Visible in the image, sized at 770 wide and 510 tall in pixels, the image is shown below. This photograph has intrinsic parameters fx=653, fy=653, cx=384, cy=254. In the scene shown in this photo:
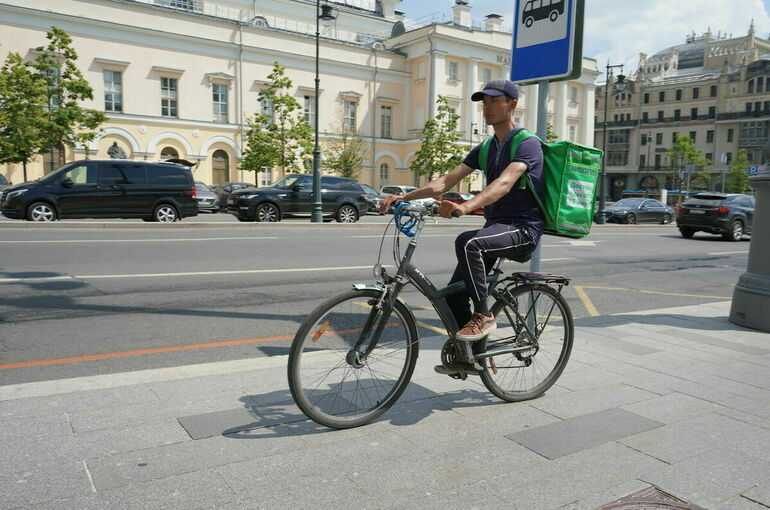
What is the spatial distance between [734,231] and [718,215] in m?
0.71

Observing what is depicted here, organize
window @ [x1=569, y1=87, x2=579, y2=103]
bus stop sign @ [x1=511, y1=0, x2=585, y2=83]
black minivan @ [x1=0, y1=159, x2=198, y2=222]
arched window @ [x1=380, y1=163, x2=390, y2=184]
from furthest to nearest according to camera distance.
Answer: window @ [x1=569, y1=87, x2=579, y2=103] < arched window @ [x1=380, y1=163, x2=390, y2=184] < black minivan @ [x1=0, y1=159, x2=198, y2=222] < bus stop sign @ [x1=511, y1=0, x2=585, y2=83]

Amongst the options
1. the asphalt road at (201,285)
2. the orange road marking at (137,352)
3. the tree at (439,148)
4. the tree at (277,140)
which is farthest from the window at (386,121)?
the orange road marking at (137,352)

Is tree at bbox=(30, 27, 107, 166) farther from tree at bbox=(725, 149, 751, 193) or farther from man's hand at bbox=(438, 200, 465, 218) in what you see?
tree at bbox=(725, 149, 751, 193)

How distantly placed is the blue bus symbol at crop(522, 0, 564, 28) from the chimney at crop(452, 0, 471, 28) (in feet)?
203

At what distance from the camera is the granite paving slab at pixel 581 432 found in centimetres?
338

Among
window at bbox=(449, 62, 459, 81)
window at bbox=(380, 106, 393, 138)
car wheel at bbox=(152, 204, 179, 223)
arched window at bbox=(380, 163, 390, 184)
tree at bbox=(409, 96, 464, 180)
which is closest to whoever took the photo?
car wheel at bbox=(152, 204, 179, 223)

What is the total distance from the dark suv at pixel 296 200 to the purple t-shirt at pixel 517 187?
18250 mm

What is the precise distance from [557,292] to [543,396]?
2.24 ft

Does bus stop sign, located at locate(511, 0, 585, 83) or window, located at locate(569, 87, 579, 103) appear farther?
window, located at locate(569, 87, 579, 103)

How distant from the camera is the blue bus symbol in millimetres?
4852

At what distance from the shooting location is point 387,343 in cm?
368

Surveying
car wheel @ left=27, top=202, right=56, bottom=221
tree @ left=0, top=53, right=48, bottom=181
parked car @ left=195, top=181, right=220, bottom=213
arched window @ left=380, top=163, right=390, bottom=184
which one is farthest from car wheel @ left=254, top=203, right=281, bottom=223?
arched window @ left=380, top=163, right=390, bottom=184

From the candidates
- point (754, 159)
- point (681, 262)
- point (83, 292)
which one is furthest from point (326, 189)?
point (754, 159)

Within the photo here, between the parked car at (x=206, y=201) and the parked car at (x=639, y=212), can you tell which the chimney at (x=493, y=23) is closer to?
the parked car at (x=639, y=212)
